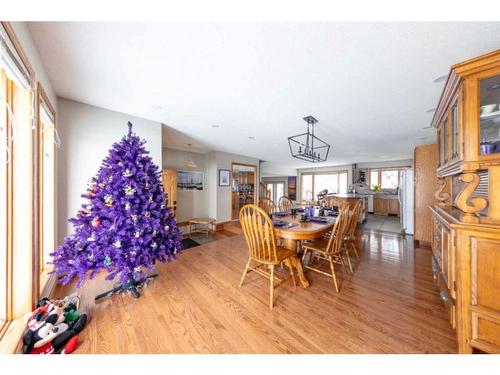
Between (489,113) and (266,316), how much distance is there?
2.29m

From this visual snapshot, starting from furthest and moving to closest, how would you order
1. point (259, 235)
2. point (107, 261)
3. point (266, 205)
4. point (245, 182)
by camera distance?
point (245, 182) < point (266, 205) < point (259, 235) < point (107, 261)

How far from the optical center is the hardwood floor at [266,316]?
4.27 feet

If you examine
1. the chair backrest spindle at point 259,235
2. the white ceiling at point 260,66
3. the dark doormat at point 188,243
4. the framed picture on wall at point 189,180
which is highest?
the white ceiling at point 260,66

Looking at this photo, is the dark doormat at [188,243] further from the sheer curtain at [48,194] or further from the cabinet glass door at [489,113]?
the cabinet glass door at [489,113]

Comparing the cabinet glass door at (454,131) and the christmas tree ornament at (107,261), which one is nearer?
Result: the cabinet glass door at (454,131)

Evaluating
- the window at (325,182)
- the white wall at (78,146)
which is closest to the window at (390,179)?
the window at (325,182)

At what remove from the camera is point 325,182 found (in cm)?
928

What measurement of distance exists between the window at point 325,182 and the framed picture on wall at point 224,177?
4592 millimetres

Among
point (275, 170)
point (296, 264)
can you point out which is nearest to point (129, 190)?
point (296, 264)

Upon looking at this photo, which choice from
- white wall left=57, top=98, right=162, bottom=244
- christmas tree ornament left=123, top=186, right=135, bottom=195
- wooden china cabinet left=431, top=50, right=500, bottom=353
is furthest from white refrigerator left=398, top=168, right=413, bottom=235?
white wall left=57, top=98, right=162, bottom=244

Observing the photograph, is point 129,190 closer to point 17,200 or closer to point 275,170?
point 17,200

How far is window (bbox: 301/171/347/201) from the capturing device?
8.61 meters

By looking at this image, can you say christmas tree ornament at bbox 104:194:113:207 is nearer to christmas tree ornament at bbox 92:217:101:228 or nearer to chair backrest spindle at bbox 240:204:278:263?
christmas tree ornament at bbox 92:217:101:228

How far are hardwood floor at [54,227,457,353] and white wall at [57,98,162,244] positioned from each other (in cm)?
101
